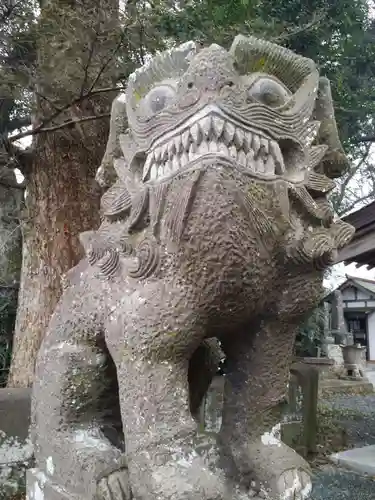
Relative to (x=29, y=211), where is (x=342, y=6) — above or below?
above

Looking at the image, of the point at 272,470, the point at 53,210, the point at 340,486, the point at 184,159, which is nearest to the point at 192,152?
the point at 184,159

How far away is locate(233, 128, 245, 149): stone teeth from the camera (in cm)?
127

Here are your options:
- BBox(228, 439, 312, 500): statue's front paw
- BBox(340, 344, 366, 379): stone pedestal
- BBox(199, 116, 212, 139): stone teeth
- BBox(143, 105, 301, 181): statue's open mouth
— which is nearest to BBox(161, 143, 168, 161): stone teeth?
BBox(143, 105, 301, 181): statue's open mouth

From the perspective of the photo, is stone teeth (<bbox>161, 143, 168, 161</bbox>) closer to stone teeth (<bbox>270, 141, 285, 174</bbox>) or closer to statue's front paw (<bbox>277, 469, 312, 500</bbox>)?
stone teeth (<bbox>270, 141, 285, 174</bbox>)

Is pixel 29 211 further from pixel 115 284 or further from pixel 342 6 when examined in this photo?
pixel 342 6

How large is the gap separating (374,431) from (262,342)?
5.72m

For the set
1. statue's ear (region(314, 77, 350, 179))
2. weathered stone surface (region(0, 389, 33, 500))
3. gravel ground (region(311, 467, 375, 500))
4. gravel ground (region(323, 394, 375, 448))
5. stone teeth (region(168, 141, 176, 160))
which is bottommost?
gravel ground (region(311, 467, 375, 500))

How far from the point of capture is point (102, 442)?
1.41 m

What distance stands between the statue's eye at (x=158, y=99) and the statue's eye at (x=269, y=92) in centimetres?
22

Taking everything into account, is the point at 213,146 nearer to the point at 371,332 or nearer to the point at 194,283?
the point at 194,283

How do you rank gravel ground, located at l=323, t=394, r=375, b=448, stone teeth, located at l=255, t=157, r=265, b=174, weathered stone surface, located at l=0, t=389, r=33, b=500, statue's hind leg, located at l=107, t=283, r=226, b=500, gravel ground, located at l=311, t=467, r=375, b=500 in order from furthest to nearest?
1. gravel ground, located at l=323, t=394, r=375, b=448
2. gravel ground, located at l=311, t=467, r=375, b=500
3. weathered stone surface, located at l=0, t=389, r=33, b=500
4. stone teeth, located at l=255, t=157, r=265, b=174
5. statue's hind leg, located at l=107, t=283, r=226, b=500

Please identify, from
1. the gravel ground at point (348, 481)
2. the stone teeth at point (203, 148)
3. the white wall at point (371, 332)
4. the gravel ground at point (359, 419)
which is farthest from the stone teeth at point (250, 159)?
the white wall at point (371, 332)

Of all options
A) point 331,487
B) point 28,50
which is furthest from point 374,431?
point 28,50

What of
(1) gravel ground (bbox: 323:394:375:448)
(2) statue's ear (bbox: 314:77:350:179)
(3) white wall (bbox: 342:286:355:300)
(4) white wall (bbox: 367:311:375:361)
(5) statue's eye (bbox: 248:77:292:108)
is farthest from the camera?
(3) white wall (bbox: 342:286:355:300)
